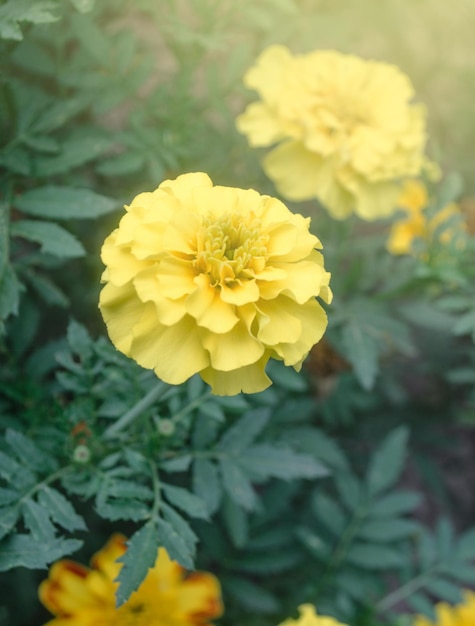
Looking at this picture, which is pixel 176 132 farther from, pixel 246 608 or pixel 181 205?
pixel 246 608

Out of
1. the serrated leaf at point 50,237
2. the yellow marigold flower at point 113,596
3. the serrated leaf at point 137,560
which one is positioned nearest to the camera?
the serrated leaf at point 137,560

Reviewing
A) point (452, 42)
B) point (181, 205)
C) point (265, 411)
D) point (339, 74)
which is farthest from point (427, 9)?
point (181, 205)

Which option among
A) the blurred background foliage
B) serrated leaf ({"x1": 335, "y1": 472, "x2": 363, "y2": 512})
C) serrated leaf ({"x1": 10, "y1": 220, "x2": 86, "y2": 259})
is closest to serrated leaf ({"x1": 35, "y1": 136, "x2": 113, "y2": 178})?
the blurred background foliage

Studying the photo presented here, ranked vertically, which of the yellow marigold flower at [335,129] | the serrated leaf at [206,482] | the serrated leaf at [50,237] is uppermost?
the yellow marigold flower at [335,129]

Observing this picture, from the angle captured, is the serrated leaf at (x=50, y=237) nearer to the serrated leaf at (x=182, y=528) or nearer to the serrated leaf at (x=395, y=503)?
the serrated leaf at (x=182, y=528)

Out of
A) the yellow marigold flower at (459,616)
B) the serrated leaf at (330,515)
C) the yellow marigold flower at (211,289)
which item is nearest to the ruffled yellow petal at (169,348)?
the yellow marigold flower at (211,289)

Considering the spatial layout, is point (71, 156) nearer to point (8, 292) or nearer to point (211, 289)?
point (8, 292)

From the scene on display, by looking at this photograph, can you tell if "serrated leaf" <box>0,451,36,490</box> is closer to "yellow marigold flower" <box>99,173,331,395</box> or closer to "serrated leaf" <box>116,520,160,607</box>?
"serrated leaf" <box>116,520,160,607</box>
